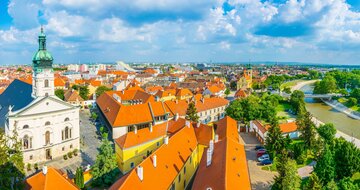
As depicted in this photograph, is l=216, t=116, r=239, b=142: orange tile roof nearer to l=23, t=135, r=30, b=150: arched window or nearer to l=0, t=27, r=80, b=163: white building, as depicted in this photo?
l=0, t=27, r=80, b=163: white building

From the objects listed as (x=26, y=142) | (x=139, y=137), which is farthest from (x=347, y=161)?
(x=26, y=142)

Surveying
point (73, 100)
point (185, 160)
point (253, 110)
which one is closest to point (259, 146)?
point (253, 110)

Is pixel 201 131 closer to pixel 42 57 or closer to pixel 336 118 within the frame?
pixel 42 57

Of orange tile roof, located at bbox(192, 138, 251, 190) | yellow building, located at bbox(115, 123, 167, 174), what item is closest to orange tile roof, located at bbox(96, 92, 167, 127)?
yellow building, located at bbox(115, 123, 167, 174)

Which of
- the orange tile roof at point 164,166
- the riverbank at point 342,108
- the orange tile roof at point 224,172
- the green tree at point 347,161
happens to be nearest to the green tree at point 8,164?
the orange tile roof at point 164,166

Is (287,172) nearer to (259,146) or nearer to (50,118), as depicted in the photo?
(259,146)

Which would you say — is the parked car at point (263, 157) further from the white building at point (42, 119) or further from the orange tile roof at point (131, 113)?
the white building at point (42, 119)

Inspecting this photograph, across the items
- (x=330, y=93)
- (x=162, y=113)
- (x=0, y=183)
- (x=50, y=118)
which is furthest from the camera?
(x=330, y=93)
